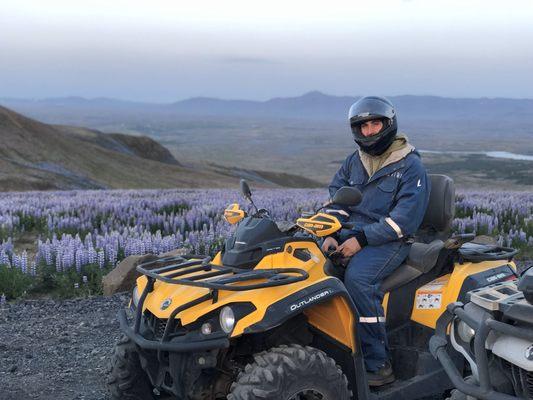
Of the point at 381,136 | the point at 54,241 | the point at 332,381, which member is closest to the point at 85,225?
the point at 54,241

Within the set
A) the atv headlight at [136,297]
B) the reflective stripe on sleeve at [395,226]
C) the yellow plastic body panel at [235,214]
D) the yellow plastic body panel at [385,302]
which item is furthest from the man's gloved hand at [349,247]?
the atv headlight at [136,297]

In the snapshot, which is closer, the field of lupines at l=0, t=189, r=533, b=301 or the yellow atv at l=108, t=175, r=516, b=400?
the yellow atv at l=108, t=175, r=516, b=400

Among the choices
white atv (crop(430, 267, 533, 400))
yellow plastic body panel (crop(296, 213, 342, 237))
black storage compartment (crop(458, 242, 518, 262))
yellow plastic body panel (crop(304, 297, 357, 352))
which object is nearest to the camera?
white atv (crop(430, 267, 533, 400))

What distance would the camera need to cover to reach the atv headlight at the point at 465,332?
3947mm

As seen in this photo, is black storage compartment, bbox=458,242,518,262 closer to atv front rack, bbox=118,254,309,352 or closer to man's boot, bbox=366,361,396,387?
man's boot, bbox=366,361,396,387

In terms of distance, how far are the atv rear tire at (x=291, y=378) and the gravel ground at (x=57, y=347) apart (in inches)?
92.0

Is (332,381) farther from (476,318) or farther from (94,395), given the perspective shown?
(94,395)

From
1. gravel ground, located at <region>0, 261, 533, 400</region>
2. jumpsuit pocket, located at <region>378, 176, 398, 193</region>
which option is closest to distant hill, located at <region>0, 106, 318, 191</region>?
gravel ground, located at <region>0, 261, 533, 400</region>

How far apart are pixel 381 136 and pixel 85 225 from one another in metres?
8.35

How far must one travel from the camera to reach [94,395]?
19.4 ft

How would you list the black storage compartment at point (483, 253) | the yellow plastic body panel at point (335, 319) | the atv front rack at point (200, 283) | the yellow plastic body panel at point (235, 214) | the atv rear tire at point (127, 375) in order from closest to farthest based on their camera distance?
1. the atv front rack at point (200, 283)
2. the yellow plastic body panel at point (335, 319)
3. the atv rear tire at point (127, 375)
4. the yellow plastic body panel at point (235, 214)
5. the black storage compartment at point (483, 253)

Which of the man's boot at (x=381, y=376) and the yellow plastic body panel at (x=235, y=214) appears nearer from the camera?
the man's boot at (x=381, y=376)

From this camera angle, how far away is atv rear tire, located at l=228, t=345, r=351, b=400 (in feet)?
13.0

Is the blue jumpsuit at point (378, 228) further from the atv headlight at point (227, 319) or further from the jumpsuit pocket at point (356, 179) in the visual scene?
the atv headlight at point (227, 319)
